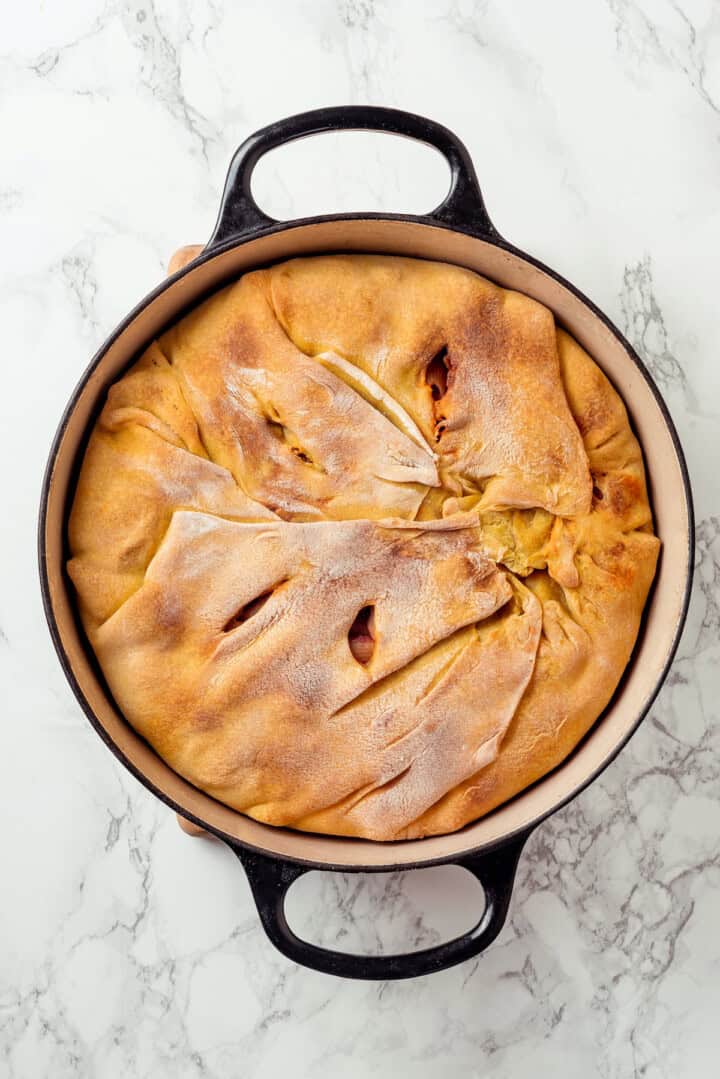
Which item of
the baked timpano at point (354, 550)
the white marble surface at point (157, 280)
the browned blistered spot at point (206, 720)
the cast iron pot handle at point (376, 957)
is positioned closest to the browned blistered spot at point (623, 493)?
the baked timpano at point (354, 550)

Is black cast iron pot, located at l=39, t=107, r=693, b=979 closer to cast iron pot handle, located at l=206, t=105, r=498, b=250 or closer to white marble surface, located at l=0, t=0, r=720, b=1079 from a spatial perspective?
cast iron pot handle, located at l=206, t=105, r=498, b=250

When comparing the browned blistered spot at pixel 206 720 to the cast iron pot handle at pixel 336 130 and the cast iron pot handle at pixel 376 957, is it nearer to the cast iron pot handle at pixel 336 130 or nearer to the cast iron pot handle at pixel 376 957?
the cast iron pot handle at pixel 376 957

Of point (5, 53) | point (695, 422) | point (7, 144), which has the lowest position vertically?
point (695, 422)

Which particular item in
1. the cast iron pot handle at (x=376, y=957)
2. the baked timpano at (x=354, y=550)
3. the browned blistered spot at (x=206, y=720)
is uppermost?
the baked timpano at (x=354, y=550)

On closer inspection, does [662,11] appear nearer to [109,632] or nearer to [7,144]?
[7,144]

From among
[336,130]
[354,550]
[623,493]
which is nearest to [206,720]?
[354,550]

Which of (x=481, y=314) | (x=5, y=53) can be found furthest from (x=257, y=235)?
(x=5, y=53)
